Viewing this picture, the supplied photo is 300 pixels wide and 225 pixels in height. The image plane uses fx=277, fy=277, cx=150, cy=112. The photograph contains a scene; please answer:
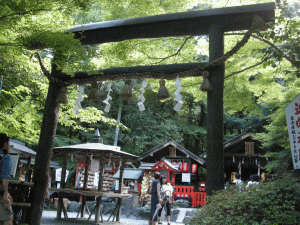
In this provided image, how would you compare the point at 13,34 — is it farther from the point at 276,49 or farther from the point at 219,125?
the point at 276,49

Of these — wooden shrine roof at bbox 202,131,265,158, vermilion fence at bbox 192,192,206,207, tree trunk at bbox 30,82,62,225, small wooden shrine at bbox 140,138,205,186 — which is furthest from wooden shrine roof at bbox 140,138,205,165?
tree trunk at bbox 30,82,62,225

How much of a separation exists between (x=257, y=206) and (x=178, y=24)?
385 centimetres

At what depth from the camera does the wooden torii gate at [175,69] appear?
5.19 meters

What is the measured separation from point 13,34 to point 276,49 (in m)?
5.54

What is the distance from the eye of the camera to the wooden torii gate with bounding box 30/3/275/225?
519 cm

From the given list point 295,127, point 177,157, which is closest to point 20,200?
point 295,127

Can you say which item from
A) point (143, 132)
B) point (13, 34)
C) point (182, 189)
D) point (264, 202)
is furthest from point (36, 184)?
point (143, 132)

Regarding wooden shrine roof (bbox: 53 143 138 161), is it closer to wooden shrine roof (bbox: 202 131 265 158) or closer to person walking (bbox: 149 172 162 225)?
person walking (bbox: 149 172 162 225)

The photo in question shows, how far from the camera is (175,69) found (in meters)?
5.97

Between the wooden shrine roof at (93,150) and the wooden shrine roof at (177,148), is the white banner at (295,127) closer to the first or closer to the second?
the wooden shrine roof at (93,150)

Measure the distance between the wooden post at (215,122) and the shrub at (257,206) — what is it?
13.1 inches

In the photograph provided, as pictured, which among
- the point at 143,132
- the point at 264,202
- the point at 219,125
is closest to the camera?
the point at 264,202

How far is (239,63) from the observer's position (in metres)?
8.76

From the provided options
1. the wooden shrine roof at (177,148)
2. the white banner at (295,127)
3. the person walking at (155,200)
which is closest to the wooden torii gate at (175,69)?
the white banner at (295,127)
